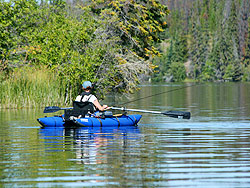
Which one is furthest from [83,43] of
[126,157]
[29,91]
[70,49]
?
[126,157]

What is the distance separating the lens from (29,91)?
31.7 m

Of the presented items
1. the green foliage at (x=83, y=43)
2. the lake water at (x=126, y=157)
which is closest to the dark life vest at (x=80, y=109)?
the lake water at (x=126, y=157)

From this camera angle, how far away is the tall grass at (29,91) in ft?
103

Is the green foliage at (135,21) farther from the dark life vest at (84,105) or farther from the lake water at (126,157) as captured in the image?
the lake water at (126,157)

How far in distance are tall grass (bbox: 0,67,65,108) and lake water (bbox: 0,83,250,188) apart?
1125cm

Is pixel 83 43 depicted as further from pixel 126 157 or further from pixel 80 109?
pixel 126 157

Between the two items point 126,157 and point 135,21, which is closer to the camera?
point 126,157

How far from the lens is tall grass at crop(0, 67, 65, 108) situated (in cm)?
3131

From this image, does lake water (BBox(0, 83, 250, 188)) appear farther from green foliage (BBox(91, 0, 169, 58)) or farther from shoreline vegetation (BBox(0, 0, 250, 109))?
green foliage (BBox(91, 0, 169, 58))

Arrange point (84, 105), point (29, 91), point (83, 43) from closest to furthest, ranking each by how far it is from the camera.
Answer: point (84, 105)
point (29, 91)
point (83, 43)

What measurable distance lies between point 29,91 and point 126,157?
20085 millimetres

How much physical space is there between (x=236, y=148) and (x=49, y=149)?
4.19 metres

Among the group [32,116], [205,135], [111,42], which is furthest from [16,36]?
[205,135]

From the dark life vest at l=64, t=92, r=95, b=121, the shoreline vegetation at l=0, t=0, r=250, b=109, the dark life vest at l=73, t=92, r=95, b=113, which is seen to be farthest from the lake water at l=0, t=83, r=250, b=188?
the shoreline vegetation at l=0, t=0, r=250, b=109
